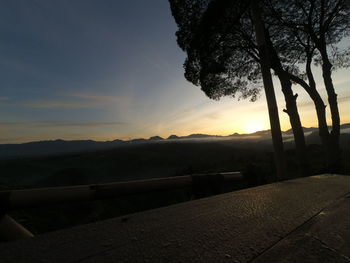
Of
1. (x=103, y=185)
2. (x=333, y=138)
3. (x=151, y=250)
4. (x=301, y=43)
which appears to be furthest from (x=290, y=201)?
(x=301, y=43)

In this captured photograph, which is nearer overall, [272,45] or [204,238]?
[204,238]

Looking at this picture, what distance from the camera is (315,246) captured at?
0.73 meters

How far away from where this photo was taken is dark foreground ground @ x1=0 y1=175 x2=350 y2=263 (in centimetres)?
66

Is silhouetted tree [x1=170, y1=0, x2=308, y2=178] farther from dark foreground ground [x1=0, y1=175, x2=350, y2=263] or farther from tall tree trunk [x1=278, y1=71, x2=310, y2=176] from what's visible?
dark foreground ground [x1=0, y1=175, x2=350, y2=263]

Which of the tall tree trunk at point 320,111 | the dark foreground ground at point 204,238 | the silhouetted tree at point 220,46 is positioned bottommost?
the dark foreground ground at point 204,238

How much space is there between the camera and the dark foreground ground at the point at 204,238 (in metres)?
0.66

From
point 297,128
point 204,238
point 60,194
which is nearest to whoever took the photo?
point 204,238

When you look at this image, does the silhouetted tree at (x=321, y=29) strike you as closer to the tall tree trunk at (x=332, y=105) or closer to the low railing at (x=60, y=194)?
the tall tree trunk at (x=332, y=105)

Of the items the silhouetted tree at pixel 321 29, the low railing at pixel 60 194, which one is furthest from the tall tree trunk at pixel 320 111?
the low railing at pixel 60 194

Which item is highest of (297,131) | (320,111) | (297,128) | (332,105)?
(332,105)

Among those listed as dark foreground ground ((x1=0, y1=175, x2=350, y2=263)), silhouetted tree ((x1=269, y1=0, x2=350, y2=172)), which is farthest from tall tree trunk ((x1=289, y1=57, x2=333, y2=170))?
dark foreground ground ((x1=0, y1=175, x2=350, y2=263))

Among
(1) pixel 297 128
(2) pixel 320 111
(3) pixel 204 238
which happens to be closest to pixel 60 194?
(3) pixel 204 238

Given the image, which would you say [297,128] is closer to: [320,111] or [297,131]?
[297,131]

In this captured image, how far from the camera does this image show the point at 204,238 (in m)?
0.81
